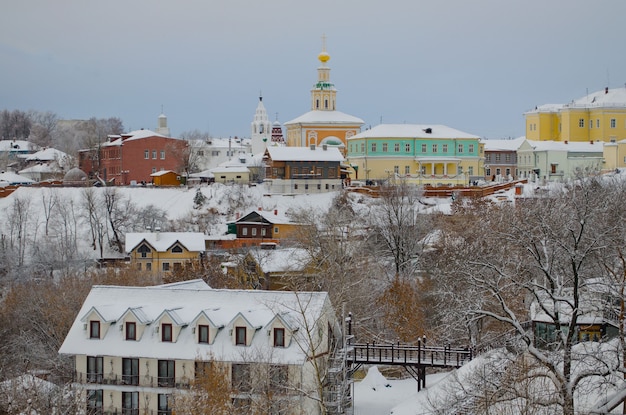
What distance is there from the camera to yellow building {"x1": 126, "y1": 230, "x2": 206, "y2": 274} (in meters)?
55.3

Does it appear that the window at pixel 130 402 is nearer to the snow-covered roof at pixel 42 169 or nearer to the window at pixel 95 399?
the window at pixel 95 399

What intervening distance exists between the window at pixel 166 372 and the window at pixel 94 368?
2034 mm

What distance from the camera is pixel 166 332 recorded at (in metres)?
30.4

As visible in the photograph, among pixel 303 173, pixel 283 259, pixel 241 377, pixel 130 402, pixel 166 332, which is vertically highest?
pixel 303 173

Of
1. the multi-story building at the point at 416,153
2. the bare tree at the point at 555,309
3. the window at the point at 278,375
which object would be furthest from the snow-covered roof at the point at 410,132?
the window at the point at 278,375

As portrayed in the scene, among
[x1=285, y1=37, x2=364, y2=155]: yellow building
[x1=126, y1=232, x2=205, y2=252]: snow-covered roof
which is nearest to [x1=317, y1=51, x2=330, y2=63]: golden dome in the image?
[x1=285, y1=37, x2=364, y2=155]: yellow building

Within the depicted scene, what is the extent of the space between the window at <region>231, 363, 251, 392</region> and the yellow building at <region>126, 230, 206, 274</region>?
26.9 meters

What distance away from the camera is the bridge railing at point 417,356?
97.3ft

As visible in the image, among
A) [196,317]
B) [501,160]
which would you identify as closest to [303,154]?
[501,160]

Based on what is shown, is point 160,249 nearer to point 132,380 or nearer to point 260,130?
point 132,380

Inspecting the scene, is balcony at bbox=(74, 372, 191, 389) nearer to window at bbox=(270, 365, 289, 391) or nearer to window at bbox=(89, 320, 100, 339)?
window at bbox=(89, 320, 100, 339)

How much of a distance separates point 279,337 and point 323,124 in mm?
54197

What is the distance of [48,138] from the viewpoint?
126 m

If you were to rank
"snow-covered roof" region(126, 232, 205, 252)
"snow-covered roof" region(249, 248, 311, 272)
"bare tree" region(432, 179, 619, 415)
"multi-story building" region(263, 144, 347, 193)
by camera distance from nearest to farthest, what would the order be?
"bare tree" region(432, 179, 619, 415)
"snow-covered roof" region(249, 248, 311, 272)
"snow-covered roof" region(126, 232, 205, 252)
"multi-story building" region(263, 144, 347, 193)
